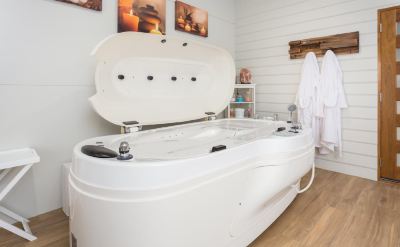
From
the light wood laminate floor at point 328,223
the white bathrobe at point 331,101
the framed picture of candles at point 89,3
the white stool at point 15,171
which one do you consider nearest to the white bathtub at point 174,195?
the light wood laminate floor at point 328,223

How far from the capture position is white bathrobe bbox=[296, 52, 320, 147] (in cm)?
285

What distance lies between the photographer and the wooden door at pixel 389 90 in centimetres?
240

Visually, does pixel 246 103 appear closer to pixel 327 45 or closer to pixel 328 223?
pixel 327 45

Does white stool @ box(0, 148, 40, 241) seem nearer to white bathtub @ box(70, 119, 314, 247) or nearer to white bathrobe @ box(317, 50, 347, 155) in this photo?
white bathtub @ box(70, 119, 314, 247)

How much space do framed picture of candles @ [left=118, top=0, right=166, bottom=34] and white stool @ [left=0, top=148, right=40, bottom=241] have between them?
132cm

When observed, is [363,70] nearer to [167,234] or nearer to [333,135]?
[333,135]

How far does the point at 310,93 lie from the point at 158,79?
193 cm

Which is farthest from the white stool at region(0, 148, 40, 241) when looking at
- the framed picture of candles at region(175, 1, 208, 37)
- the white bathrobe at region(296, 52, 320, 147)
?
the white bathrobe at region(296, 52, 320, 147)

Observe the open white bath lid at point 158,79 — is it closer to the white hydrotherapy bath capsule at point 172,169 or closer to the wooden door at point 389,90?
the white hydrotherapy bath capsule at point 172,169

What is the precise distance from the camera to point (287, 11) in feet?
10.2

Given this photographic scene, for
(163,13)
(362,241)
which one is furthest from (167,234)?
(163,13)

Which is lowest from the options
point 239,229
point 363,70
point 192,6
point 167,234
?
point 239,229

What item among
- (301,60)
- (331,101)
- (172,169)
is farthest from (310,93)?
(172,169)

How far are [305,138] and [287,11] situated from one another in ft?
7.32
